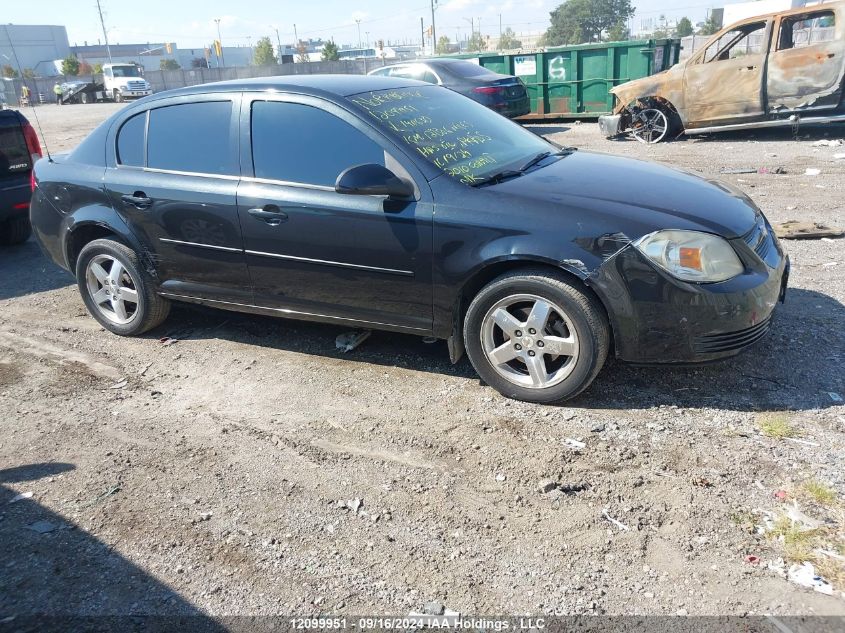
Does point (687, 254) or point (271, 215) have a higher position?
point (271, 215)

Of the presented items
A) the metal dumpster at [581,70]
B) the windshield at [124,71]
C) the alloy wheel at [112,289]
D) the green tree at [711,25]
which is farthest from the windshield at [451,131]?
the green tree at [711,25]

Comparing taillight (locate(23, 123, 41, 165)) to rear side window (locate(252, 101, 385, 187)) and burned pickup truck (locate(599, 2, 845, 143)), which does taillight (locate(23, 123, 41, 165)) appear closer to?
rear side window (locate(252, 101, 385, 187))

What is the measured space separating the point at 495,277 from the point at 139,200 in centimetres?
258

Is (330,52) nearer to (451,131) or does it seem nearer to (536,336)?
(451,131)

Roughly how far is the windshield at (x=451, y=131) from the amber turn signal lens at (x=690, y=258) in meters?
1.18

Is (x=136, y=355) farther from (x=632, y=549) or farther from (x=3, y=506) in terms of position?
(x=632, y=549)

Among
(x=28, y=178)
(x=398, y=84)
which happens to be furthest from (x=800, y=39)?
(x=28, y=178)

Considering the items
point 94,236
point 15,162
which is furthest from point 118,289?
point 15,162

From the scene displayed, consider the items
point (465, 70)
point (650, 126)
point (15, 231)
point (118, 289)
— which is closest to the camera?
point (118, 289)

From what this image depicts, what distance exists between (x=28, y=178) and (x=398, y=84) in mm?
5046

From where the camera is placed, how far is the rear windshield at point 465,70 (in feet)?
47.8

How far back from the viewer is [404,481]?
3350 mm

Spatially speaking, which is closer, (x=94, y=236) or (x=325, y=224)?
(x=325, y=224)

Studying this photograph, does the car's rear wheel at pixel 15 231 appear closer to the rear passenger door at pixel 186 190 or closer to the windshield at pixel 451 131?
the rear passenger door at pixel 186 190
